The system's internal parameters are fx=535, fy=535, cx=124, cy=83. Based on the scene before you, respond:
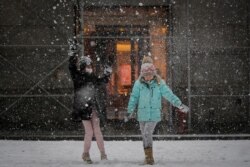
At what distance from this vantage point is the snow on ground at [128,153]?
24.6 feet

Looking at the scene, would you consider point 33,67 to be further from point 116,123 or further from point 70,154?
point 70,154

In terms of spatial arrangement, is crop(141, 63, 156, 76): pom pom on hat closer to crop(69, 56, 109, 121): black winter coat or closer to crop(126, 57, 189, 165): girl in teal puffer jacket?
crop(126, 57, 189, 165): girl in teal puffer jacket

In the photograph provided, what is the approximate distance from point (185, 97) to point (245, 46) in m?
2.09

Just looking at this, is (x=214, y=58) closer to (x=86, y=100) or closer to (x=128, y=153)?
(x=128, y=153)

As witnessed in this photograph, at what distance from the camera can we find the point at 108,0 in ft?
46.9

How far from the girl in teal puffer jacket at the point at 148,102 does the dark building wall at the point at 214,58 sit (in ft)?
21.8

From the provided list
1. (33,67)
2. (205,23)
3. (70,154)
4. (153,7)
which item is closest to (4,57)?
(33,67)

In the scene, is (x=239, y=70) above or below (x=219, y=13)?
below

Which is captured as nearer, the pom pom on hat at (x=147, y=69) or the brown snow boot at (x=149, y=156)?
the brown snow boot at (x=149, y=156)

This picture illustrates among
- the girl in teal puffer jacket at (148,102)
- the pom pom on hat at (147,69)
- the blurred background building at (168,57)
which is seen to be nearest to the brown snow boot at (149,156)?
the girl in teal puffer jacket at (148,102)

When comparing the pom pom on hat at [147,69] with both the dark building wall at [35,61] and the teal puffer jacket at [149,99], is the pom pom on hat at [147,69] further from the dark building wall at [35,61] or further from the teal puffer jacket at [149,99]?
the dark building wall at [35,61]

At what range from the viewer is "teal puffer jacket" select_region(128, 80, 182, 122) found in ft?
24.3

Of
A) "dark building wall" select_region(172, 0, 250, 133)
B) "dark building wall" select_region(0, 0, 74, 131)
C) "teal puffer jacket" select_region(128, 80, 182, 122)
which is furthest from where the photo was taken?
"dark building wall" select_region(172, 0, 250, 133)

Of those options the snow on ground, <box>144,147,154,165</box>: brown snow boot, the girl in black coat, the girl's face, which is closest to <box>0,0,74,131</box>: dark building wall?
the snow on ground
